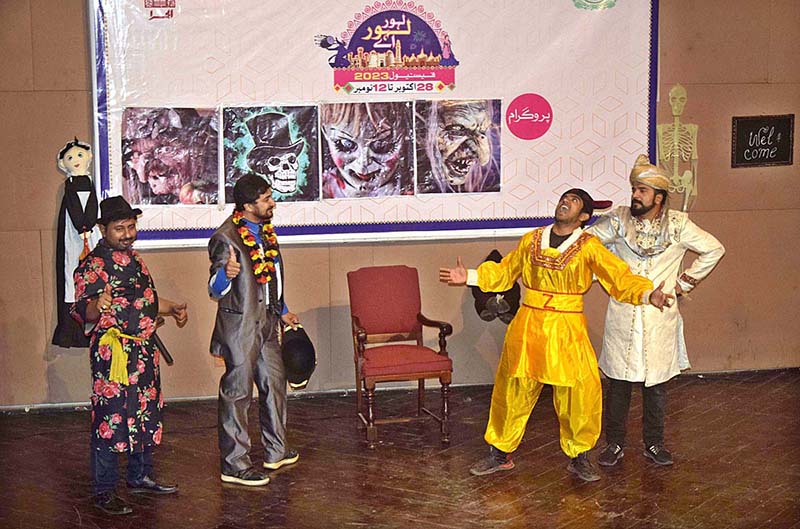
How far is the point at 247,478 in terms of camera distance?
5.98 m

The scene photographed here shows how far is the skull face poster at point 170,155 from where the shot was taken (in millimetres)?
7406

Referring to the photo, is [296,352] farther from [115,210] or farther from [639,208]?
[639,208]

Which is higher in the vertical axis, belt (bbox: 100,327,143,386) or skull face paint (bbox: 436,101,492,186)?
skull face paint (bbox: 436,101,492,186)

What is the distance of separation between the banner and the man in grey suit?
63.6 inches

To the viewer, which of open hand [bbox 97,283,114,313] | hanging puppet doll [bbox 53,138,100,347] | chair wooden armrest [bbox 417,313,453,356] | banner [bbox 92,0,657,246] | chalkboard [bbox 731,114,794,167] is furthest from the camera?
chalkboard [bbox 731,114,794,167]

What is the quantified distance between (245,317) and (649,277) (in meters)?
2.28

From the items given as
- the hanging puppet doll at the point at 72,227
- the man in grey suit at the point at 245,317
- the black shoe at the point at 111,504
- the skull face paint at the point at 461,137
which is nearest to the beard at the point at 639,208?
the skull face paint at the point at 461,137

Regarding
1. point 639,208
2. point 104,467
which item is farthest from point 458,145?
point 104,467

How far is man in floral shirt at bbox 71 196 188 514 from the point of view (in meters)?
5.48

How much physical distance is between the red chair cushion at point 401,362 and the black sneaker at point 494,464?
0.72m

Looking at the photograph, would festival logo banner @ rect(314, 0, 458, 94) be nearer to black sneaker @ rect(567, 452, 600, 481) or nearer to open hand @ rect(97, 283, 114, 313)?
open hand @ rect(97, 283, 114, 313)

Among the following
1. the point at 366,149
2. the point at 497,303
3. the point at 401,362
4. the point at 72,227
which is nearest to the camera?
the point at 401,362

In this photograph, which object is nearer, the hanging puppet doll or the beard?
the beard

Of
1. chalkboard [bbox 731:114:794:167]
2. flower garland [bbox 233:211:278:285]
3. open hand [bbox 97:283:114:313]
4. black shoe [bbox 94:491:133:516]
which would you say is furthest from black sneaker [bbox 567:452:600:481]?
chalkboard [bbox 731:114:794:167]
